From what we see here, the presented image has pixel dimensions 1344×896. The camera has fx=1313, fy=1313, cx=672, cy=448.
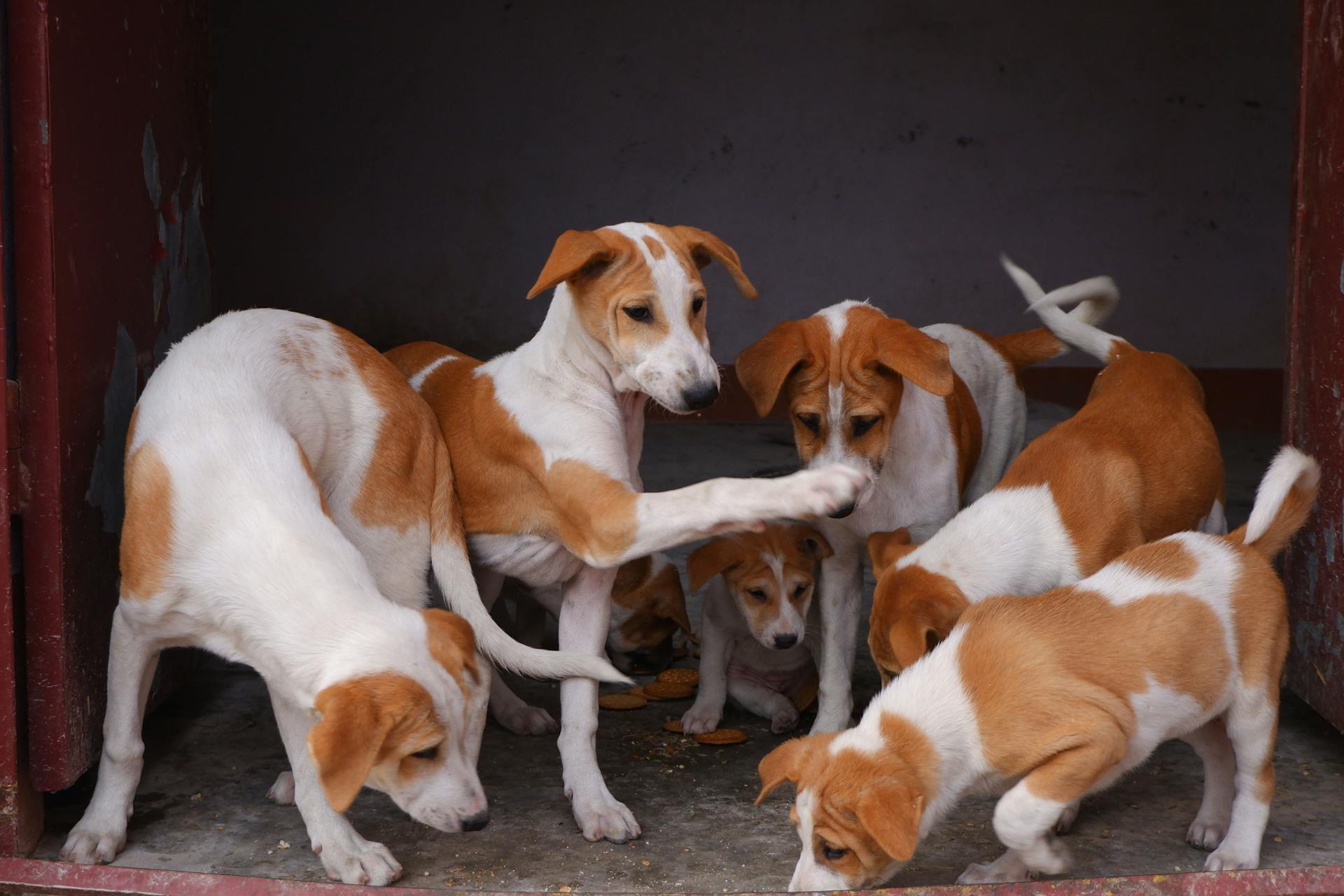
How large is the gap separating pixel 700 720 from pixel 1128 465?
5.28ft

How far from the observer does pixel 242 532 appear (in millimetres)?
3092

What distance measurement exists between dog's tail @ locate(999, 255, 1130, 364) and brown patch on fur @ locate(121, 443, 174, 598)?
3.07m

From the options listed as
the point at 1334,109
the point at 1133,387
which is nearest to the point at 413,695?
the point at 1133,387

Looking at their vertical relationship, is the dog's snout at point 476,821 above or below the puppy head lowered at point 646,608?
above

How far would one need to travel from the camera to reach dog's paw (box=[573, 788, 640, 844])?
354 cm

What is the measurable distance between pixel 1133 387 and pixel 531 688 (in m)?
2.42

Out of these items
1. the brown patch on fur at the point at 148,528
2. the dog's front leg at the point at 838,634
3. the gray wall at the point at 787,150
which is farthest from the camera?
the gray wall at the point at 787,150

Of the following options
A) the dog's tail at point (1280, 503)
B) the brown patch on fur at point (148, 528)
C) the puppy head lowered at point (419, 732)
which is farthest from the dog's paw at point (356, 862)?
the dog's tail at point (1280, 503)

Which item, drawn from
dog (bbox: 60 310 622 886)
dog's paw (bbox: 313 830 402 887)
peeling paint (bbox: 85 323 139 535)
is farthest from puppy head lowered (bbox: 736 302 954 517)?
peeling paint (bbox: 85 323 139 535)

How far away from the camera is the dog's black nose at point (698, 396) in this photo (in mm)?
3453

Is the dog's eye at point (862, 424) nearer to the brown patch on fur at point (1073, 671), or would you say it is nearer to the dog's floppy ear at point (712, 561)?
the dog's floppy ear at point (712, 561)

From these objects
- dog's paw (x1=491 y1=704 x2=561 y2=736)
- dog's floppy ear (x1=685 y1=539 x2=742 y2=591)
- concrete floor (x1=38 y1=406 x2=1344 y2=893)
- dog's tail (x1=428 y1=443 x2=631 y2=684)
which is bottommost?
dog's paw (x1=491 y1=704 x2=561 y2=736)

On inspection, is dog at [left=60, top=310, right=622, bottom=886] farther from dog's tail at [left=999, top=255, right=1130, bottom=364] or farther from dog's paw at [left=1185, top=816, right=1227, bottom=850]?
dog's tail at [left=999, top=255, right=1130, bottom=364]

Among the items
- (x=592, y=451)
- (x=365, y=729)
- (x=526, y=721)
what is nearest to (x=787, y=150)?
→ (x=526, y=721)
